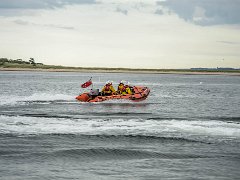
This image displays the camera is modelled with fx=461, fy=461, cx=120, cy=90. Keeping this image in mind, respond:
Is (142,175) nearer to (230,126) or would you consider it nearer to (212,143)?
(212,143)

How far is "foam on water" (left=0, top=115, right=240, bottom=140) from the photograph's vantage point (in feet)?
67.4

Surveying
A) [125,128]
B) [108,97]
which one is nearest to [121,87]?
[108,97]

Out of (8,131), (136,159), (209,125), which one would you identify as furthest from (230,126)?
(8,131)

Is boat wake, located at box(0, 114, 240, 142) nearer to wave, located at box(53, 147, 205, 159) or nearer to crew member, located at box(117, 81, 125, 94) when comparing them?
wave, located at box(53, 147, 205, 159)

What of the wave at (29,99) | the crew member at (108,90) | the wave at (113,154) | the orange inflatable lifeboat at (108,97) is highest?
the crew member at (108,90)

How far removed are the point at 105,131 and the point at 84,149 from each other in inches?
165

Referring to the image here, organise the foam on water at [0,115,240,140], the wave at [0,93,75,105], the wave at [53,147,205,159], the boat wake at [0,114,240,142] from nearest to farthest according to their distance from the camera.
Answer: the wave at [53,147,205,159] → the boat wake at [0,114,240,142] → the foam on water at [0,115,240,140] → the wave at [0,93,75,105]

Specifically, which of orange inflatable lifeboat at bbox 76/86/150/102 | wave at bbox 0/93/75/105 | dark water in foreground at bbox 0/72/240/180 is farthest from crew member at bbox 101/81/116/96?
dark water in foreground at bbox 0/72/240/180

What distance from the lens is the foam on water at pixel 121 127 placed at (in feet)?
67.4

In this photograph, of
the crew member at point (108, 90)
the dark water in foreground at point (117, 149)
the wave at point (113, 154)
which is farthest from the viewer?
the crew member at point (108, 90)

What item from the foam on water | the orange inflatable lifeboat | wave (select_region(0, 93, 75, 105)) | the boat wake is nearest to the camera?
the boat wake

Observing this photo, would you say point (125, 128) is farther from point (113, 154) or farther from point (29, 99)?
point (29, 99)

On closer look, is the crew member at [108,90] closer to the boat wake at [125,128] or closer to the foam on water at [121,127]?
the boat wake at [125,128]

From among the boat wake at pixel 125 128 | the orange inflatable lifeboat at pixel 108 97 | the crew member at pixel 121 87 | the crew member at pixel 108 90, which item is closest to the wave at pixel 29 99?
the orange inflatable lifeboat at pixel 108 97
